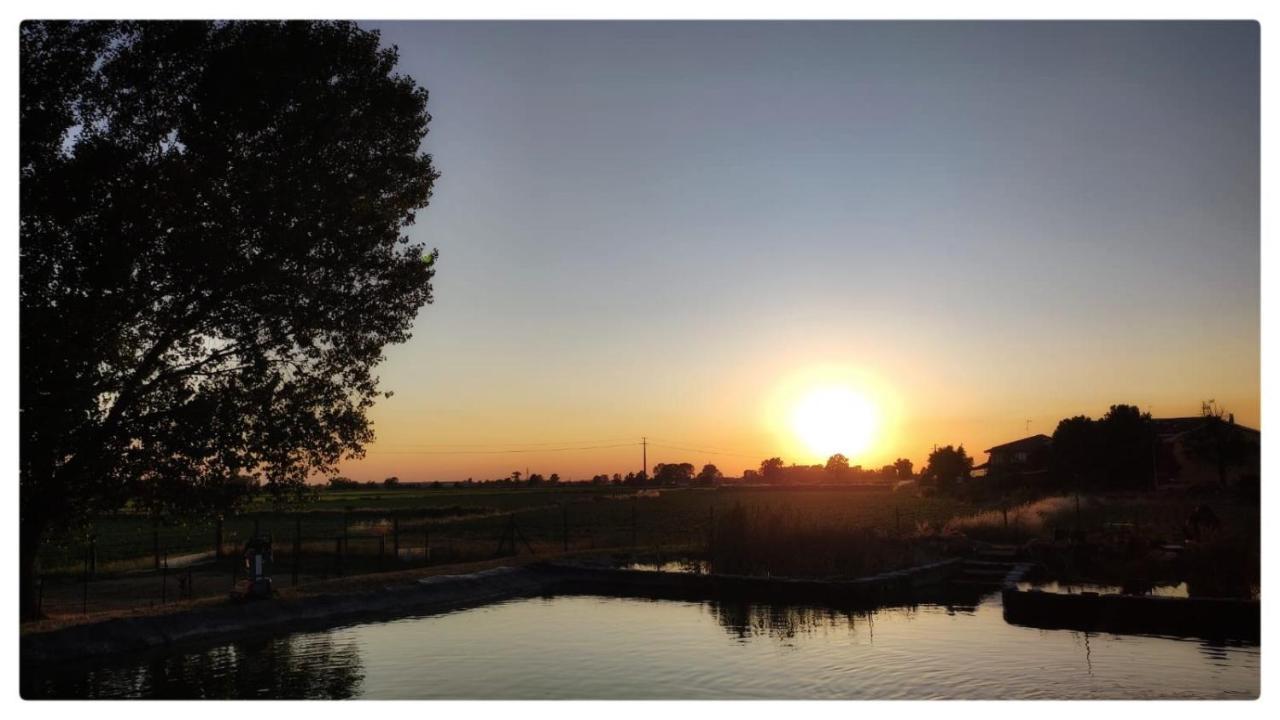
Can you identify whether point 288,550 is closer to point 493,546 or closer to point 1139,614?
point 493,546

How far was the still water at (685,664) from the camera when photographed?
1368 centimetres

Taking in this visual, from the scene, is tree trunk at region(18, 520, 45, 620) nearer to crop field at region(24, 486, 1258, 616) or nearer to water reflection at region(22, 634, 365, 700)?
crop field at region(24, 486, 1258, 616)

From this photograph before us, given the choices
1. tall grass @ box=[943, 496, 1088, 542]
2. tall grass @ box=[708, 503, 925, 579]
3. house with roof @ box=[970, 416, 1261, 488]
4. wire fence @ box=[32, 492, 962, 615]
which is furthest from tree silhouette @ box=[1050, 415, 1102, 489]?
tall grass @ box=[708, 503, 925, 579]

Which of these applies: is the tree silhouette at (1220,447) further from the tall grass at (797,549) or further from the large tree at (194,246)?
the large tree at (194,246)

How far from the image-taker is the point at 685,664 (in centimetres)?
1571

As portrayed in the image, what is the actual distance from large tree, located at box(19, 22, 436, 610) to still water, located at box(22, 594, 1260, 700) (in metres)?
4.13

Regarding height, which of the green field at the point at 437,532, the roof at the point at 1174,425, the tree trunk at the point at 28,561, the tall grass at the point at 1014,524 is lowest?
the green field at the point at 437,532

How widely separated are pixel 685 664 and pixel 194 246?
12.1 m

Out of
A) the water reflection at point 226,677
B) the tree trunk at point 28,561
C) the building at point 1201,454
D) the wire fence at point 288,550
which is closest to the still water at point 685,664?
the water reflection at point 226,677

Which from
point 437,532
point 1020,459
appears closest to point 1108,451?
point 1020,459

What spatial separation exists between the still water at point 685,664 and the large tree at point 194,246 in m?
4.13

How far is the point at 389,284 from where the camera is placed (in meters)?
22.5

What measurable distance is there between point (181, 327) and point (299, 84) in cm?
558
